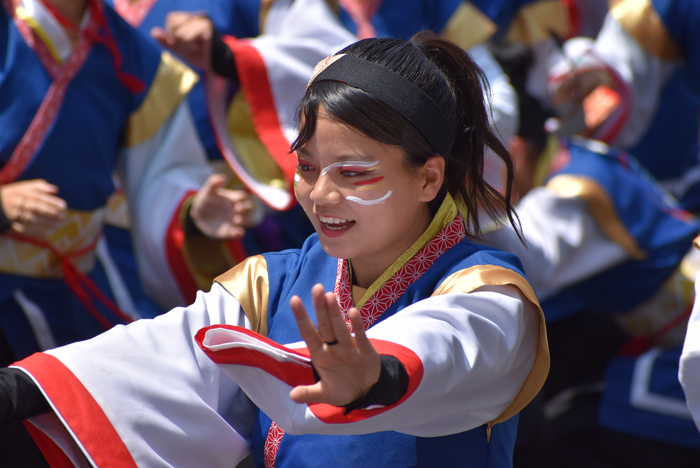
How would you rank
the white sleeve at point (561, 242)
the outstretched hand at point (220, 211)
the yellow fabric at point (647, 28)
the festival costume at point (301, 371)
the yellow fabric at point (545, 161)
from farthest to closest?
the yellow fabric at point (647, 28)
the yellow fabric at point (545, 161)
the white sleeve at point (561, 242)
the outstretched hand at point (220, 211)
the festival costume at point (301, 371)

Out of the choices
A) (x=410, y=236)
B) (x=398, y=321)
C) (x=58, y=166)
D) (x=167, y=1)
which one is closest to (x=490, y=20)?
(x=167, y=1)

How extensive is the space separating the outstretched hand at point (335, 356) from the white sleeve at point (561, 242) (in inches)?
60.7

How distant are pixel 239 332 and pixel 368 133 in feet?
1.09

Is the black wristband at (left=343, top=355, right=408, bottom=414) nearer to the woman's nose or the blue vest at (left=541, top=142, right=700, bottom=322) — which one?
the woman's nose

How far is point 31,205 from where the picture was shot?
1.72m

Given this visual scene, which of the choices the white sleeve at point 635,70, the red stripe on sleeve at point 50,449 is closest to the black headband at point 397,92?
the red stripe on sleeve at point 50,449

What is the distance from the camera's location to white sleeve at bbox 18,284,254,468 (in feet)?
3.74

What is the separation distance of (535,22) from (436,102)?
2724 millimetres

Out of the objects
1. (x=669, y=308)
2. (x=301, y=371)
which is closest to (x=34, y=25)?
(x=301, y=371)

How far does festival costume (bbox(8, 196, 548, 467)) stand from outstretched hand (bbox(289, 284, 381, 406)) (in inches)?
1.8

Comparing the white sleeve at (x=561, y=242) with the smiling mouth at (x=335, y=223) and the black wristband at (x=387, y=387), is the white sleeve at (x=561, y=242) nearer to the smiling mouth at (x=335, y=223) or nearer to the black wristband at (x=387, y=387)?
the smiling mouth at (x=335, y=223)

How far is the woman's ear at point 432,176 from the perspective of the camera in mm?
1148

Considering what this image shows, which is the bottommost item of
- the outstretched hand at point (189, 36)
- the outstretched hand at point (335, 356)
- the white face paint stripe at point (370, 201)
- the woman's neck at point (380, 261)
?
the woman's neck at point (380, 261)

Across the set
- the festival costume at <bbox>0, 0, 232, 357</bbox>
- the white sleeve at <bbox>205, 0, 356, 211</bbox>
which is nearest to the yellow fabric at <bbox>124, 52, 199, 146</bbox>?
the festival costume at <bbox>0, 0, 232, 357</bbox>
